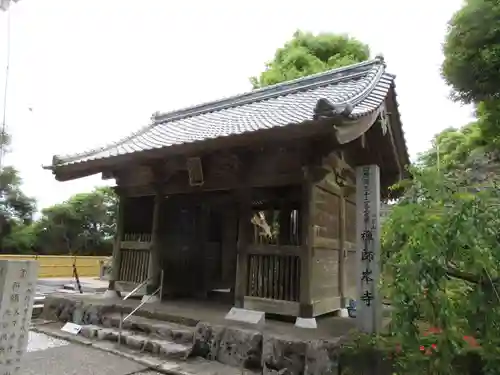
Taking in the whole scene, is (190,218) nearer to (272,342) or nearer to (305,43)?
(272,342)

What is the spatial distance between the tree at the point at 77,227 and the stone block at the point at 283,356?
84.6 feet

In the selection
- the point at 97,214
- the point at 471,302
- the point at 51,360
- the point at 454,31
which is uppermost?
the point at 454,31

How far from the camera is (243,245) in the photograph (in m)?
6.19

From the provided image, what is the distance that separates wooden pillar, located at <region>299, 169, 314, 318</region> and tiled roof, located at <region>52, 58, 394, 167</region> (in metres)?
1.16

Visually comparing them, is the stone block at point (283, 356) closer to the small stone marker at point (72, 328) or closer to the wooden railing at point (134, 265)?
the small stone marker at point (72, 328)

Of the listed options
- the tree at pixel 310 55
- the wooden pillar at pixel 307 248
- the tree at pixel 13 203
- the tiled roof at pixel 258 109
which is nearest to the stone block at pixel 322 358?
the wooden pillar at pixel 307 248

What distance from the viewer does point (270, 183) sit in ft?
20.2

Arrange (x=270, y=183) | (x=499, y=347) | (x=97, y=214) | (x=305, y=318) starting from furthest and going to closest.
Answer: (x=97, y=214), (x=270, y=183), (x=305, y=318), (x=499, y=347)

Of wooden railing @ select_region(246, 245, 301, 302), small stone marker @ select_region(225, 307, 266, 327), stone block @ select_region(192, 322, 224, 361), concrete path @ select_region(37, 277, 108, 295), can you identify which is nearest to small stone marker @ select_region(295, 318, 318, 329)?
wooden railing @ select_region(246, 245, 301, 302)

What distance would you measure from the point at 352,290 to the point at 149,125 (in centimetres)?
701

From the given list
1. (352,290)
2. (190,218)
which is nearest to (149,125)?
(190,218)

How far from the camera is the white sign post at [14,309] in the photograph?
3340 mm

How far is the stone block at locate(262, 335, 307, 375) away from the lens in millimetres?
4371

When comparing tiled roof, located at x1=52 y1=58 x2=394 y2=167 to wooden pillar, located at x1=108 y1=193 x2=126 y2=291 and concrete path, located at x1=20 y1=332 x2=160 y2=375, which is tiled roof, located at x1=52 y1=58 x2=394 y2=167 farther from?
concrete path, located at x1=20 y1=332 x2=160 y2=375
